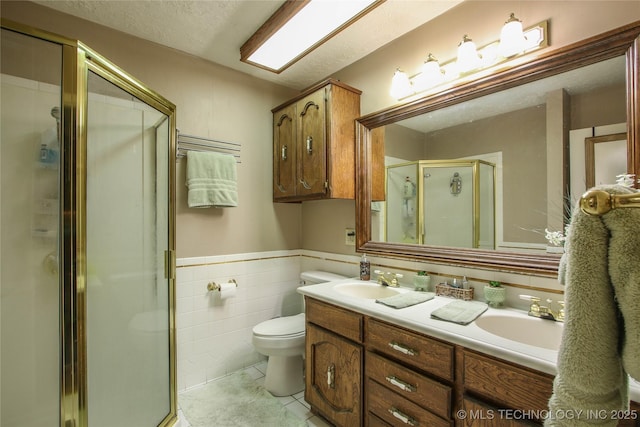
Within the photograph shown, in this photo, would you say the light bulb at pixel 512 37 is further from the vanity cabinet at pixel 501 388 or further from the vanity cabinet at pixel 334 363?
the vanity cabinet at pixel 334 363

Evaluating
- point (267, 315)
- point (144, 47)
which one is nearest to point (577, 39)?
point (144, 47)

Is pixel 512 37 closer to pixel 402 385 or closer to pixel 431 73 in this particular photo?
pixel 431 73

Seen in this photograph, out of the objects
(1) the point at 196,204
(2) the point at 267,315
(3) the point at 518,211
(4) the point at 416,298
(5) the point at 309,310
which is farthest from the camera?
(2) the point at 267,315

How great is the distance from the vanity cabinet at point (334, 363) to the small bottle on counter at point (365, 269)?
1.45ft

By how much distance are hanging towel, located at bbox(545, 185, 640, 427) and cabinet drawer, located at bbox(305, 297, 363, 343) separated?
37.4 inches

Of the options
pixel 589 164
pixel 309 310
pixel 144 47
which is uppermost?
pixel 144 47

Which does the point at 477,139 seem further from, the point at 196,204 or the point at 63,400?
the point at 63,400

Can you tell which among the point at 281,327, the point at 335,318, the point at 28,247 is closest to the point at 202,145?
the point at 28,247

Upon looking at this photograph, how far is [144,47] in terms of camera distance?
1887 millimetres

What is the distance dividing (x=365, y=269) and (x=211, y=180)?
1265 millimetres

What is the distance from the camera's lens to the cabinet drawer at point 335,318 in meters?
1.41

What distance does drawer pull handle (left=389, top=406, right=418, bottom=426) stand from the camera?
3.79 feet

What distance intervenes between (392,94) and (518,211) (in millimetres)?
1012

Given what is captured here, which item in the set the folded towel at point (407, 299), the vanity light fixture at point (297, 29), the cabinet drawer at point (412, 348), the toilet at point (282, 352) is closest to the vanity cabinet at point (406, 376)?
the cabinet drawer at point (412, 348)
